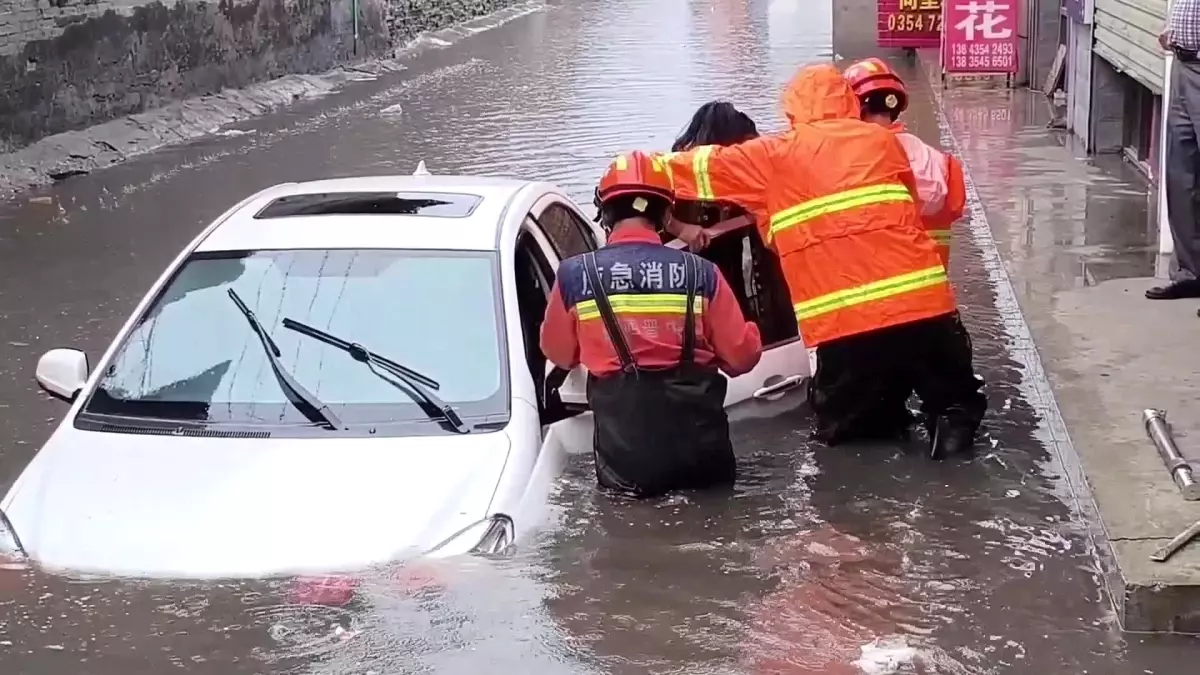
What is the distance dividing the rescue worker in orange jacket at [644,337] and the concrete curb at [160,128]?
10.3 m

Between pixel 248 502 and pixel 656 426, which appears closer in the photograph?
pixel 248 502

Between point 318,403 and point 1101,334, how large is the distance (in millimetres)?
4088

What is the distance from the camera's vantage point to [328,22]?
24688 mm

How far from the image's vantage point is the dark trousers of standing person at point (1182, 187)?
7941mm

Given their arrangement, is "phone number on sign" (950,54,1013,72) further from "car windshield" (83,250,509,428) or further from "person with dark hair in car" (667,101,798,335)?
"car windshield" (83,250,509,428)

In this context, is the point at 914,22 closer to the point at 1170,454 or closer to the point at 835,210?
the point at 835,210

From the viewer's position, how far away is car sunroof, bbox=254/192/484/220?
228 inches

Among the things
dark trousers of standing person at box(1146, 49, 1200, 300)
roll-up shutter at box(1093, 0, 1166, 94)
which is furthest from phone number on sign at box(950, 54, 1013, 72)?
dark trousers of standing person at box(1146, 49, 1200, 300)

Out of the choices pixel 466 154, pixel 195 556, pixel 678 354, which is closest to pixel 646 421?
pixel 678 354

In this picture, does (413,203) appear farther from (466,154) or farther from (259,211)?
(466,154)

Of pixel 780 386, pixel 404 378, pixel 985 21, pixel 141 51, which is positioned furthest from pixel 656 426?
pixel 141 51

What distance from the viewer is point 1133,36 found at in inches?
449

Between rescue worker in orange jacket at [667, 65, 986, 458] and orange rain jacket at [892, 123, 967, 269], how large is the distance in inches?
9.5

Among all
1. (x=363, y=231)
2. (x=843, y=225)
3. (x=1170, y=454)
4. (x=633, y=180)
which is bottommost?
(x=1170, y=454)
